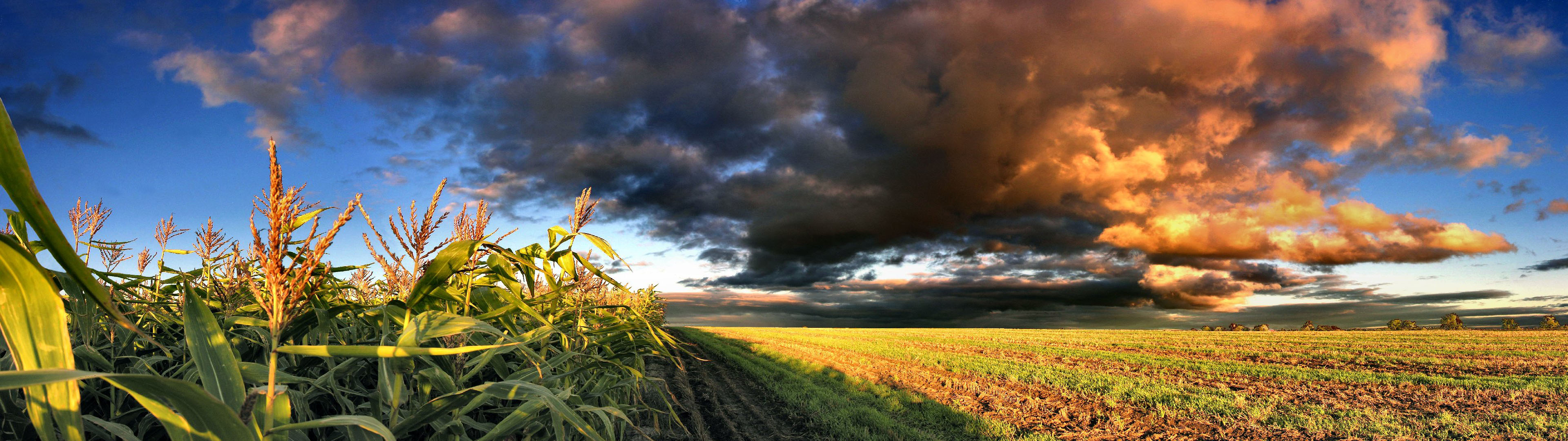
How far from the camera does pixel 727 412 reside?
11641 mm

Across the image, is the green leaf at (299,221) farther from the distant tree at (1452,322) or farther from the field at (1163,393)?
the distant tree at (1452,322)

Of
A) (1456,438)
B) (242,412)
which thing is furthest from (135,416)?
(1456,438)

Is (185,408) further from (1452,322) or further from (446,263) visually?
(1452,322)

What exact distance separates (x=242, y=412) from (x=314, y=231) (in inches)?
12.7

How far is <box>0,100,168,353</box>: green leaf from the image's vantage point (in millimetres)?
A: 667

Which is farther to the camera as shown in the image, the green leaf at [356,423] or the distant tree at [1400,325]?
the distant tree at [1400,325]

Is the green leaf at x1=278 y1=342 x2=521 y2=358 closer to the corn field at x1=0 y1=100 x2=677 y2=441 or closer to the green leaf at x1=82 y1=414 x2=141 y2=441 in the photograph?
the corn field at x1=0 y1=100 x2=677 y2=441

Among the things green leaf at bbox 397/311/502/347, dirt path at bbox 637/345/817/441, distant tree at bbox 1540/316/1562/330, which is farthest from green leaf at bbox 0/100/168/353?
distant tree at bbox 1540/316/1562/330

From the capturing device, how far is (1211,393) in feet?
45.4

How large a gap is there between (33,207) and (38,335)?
25 cm

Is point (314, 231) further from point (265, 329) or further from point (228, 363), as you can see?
point (265, 329)

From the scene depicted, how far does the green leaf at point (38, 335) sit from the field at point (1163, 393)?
9.06m

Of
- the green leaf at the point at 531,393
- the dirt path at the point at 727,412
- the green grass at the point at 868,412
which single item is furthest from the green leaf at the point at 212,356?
the green grass at the point at 868,412

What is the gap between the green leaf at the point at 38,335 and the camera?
776mm
